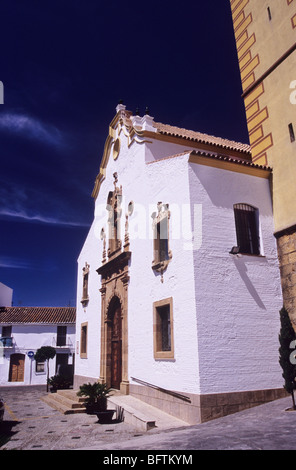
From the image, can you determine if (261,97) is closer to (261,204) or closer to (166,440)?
(261,204)

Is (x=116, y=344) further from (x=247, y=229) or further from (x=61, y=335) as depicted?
(x=61, y=335)

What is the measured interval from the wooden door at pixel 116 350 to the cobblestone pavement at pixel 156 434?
3010mm

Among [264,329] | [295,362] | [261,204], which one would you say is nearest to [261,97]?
[261,204]

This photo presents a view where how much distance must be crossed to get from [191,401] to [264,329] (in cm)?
299

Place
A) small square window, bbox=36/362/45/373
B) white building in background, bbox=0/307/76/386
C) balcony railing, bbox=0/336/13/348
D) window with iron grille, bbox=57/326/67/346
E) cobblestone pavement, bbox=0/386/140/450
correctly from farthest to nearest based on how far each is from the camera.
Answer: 1. window with iron grille, bbox=57/326/67/346
2. small square window, bbox=36/362/45/373
3. balcony railing, bbox=0/336/13/348
4. white building in background, bbox=0/307/76/386
5. cobblestone pavement, bbox=0/386/140/450

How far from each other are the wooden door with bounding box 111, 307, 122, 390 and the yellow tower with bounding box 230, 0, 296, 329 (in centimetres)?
759

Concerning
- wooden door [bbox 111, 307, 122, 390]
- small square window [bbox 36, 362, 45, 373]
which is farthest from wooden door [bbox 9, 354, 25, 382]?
wooden door [bbox 111, 307, 122, 390]

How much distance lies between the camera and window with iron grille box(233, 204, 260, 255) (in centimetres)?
1165

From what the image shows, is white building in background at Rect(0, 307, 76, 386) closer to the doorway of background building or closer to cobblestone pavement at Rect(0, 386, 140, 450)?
the doorway of background building

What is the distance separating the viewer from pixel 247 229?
11.9 m

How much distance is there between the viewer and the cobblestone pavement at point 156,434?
6.40m

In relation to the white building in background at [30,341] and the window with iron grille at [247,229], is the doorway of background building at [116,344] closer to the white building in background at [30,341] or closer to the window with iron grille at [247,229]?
the window with iron grille at [247,229]

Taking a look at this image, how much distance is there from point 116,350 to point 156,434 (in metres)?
7.80

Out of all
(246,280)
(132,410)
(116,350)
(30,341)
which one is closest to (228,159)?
(246,280)
